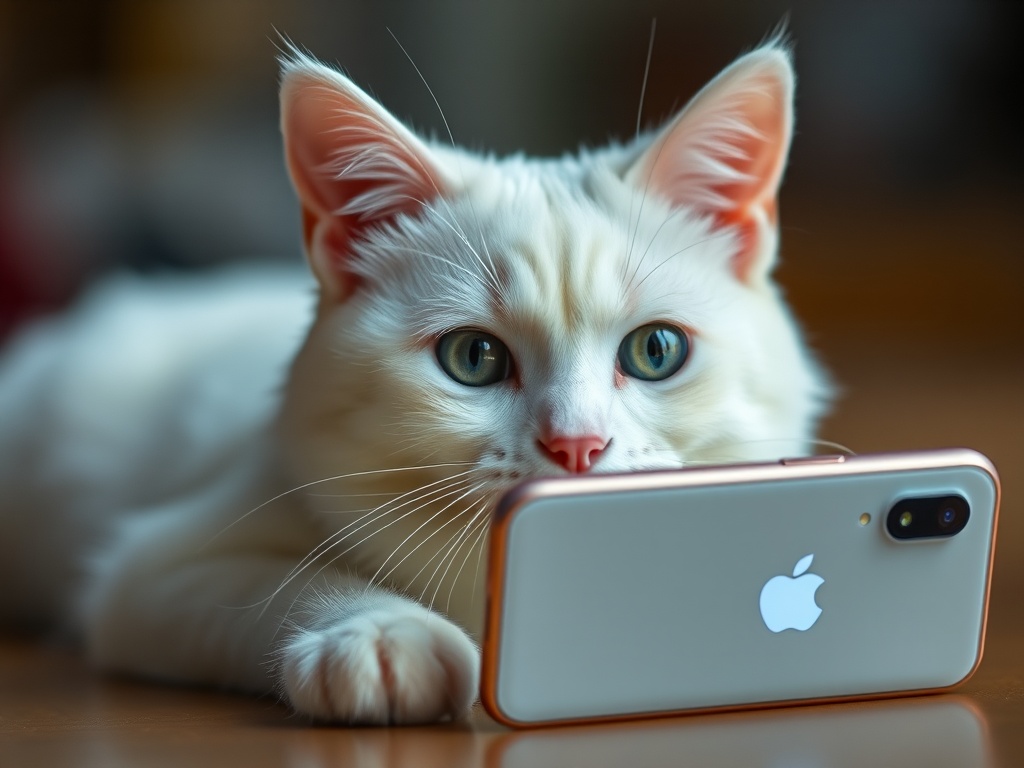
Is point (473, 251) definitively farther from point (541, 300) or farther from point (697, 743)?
point (697, 743)

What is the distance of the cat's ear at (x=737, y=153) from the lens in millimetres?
1347

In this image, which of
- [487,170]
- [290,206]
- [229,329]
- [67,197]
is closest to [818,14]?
[290,206]

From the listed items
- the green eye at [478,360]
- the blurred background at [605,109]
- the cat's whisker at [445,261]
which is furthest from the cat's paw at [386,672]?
the blurred background at [605,109]

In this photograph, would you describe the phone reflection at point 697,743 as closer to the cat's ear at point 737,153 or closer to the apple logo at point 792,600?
the apple logo at point 792,600

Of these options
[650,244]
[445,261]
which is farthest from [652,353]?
[445,261]

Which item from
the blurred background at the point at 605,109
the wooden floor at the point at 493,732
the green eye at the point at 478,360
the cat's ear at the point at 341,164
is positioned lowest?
the wooden floor at the point at 493,732

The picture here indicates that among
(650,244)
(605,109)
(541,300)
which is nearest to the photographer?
(541,300)

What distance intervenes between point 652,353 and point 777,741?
0.43m

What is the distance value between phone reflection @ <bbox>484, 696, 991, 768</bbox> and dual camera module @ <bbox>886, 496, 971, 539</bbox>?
18 cm

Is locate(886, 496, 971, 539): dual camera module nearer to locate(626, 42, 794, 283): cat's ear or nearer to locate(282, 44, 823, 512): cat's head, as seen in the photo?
locate(282, 44, 823, 512): cat's head

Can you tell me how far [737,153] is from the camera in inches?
56.4

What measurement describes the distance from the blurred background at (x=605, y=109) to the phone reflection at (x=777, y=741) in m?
3.47

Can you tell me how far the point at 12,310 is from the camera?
12.5 feet

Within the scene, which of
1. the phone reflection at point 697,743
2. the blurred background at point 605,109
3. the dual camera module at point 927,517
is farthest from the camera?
the blurred background at point 605,109
